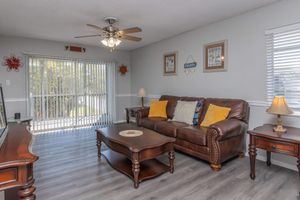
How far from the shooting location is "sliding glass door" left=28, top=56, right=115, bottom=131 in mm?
5016

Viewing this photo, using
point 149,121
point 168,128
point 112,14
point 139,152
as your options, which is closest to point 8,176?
point 139,152

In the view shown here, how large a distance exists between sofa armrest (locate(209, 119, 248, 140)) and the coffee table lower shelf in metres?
0.89

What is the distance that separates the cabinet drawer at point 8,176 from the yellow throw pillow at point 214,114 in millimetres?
2787

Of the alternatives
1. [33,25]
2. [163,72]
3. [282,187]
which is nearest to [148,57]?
[163,72]

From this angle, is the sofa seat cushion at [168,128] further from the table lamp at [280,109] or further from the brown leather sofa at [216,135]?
the table lamp at [280,109]

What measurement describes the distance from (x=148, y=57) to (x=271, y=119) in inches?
148

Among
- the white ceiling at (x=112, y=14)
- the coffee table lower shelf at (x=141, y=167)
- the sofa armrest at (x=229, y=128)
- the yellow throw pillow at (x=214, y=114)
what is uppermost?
the white ceiling at (x=112, y=14)

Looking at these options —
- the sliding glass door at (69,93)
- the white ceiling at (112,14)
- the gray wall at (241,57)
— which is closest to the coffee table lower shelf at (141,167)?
the gray wall at (241,57)

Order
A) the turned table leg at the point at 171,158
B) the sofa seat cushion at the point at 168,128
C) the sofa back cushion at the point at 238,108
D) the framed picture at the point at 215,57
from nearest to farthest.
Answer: the turned table leg at the point at 171,158 < the sofa back cushion at the point at 238,108 < the sofa seat cushion at the point at 168,128 < the framed picture at the point at 215,57

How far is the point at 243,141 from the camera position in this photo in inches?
126

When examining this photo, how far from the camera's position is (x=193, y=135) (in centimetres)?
297

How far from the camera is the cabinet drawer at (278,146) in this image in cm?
206

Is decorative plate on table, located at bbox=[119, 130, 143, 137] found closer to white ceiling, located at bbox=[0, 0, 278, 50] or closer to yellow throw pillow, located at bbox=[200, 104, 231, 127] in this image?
yellow throw pillow, located at bbox=[200, 104, 231, 127]

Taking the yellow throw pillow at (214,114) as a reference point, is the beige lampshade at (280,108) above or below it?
above
